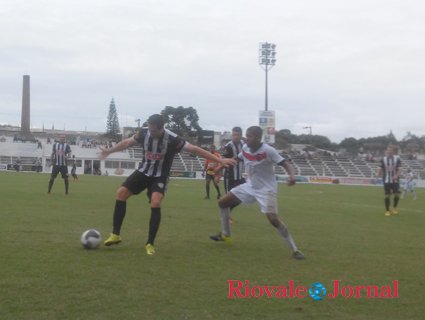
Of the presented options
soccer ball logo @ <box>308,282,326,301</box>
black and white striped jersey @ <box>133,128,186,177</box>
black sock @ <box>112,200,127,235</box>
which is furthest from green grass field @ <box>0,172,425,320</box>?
black and white striped jersey @ <box>133,128,186,177</box>

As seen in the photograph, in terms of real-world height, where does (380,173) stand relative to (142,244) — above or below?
above

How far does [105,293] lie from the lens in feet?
17.0

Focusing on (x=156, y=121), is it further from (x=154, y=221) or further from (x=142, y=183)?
(x=154, y=221)

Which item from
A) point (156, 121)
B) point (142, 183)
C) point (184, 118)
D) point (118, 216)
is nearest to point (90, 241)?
point (118, 216)

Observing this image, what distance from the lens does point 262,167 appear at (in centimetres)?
802

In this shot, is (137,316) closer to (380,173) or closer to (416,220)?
(416,220)

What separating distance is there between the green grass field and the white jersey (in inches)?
37.3

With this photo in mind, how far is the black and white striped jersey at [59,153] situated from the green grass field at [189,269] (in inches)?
271

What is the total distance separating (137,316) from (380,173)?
42.9 ft

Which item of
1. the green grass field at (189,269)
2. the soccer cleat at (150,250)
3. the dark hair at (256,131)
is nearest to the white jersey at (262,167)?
the dark hair at (256,131)

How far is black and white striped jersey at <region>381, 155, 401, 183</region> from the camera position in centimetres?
1593

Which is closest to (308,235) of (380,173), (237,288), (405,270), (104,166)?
(405,270)

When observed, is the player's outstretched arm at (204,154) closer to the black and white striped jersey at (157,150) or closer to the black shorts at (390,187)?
the black and white striped jersey at (157,150)

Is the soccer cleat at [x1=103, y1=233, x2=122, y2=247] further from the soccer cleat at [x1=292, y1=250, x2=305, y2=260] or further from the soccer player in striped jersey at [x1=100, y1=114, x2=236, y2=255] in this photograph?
→ the soccer cleat at [x1=292, y1=250, x2=305, y2=260]
